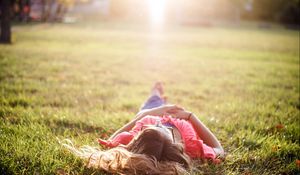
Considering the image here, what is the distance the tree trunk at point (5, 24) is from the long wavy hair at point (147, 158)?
10.4 m

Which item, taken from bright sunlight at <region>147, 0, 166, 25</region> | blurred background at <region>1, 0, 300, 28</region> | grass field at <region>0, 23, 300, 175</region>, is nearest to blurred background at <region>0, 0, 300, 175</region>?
grass field at <region>0, 23, 300, 175</region>

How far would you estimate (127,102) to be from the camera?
17.4ft

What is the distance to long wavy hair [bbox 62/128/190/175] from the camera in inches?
103

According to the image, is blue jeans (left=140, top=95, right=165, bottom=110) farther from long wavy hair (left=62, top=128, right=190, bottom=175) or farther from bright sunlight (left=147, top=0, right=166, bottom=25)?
bright sunlight (left=147, top=0, right=166, bottom=25)

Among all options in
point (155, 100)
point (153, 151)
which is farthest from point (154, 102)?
point (153, 151)

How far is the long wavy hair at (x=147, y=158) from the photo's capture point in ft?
8.55

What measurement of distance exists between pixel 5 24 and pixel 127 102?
8.90 meters

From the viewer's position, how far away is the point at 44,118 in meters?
4.18

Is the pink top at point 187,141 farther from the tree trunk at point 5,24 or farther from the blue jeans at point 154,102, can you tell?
the tree trunk at point 5,24

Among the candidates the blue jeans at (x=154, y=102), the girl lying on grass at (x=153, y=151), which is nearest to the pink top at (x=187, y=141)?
the girl lying on grass at (x=153, y=151)

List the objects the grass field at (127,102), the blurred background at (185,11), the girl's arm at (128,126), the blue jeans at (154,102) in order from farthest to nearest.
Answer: the blurred background at (185,11), the blue jeans at (154,102), the girl's arm at (128,126), the grass field at (127,102)

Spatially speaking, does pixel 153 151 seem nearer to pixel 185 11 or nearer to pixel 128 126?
pixel 128 126

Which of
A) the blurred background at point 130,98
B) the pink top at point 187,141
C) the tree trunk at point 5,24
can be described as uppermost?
the tree trunk at point 5,24

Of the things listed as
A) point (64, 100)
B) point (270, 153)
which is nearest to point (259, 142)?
point (270, 153)
